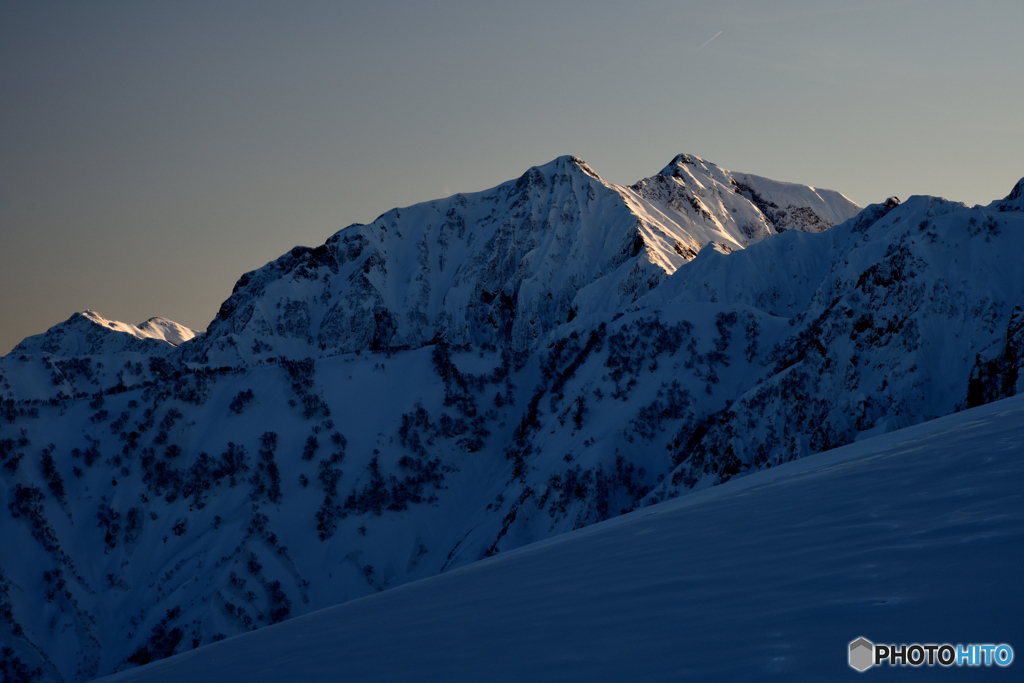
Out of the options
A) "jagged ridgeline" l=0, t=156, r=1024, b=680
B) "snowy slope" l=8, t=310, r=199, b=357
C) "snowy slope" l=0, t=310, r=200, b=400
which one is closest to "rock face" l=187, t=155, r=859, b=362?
"snowy slope" l=0, t=310, r=200, b=400

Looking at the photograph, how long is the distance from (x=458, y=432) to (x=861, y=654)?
51.3 metres

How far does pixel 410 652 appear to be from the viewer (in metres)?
4.88

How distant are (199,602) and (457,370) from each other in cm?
2495

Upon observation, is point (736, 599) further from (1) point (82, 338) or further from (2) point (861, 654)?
(1) point (82, 338)

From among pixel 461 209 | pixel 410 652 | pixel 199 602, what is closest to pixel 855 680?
pixel 410 652

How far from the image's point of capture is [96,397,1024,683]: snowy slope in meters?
3.33

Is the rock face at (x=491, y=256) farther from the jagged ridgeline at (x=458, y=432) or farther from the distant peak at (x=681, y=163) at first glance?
the jagged ridgeline at (x=458, y=432)

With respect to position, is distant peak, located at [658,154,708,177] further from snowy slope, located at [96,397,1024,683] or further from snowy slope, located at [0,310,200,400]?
snowy slope, located at [96,397,1024,683]

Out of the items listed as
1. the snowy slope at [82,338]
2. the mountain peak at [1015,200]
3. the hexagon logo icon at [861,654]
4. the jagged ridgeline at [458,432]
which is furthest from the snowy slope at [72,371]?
the hexagon logo icon at [861,654]

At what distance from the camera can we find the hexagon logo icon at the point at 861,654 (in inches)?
120

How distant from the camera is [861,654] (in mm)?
3121

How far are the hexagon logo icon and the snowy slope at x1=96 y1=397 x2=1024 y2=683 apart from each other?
0.05 meters

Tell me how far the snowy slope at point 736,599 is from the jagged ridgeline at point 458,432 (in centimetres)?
2186

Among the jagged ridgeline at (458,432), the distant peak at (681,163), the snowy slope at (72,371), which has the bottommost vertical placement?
the jagged ridgeline at (458,432)
